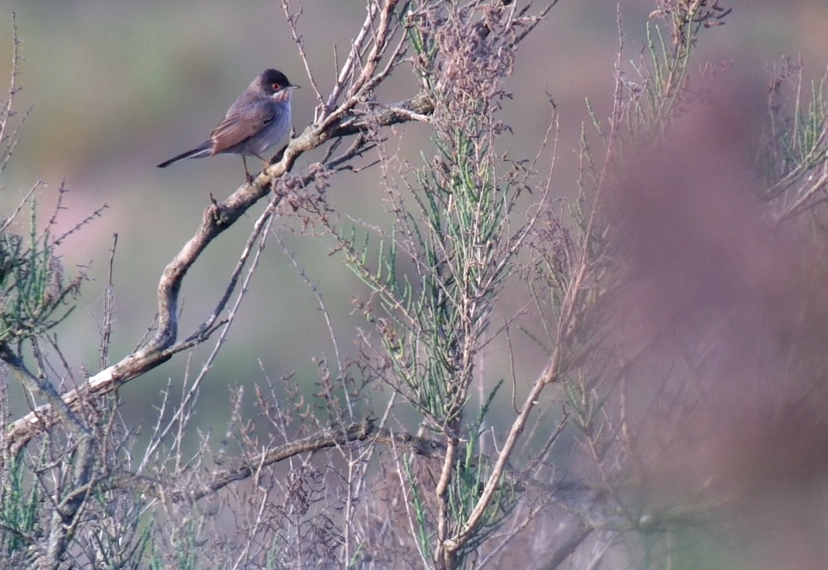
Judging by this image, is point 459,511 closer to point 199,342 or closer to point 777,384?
point 199,342

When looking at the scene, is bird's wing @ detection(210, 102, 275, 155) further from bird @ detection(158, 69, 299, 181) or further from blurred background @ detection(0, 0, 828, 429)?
blurred background @ detection(0, 0, 828, 429)

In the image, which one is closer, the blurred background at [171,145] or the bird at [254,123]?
the bird at [254,123]

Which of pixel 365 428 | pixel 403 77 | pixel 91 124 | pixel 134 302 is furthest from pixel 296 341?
pixel 365 428

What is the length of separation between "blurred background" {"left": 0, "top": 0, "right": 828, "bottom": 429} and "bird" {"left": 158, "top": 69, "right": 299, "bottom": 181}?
14.9 feet

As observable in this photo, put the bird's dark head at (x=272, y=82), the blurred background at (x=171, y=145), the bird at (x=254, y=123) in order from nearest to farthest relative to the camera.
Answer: the bird at (x=254, y=123)
the bird's dark head at (x=272, y=82)
the blurred background at (x=171, y=145)

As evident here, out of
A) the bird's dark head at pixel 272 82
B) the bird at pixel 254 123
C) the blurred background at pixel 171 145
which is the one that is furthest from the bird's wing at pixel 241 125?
the blurred background at pixel 171 145

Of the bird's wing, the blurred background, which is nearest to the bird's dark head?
the bird's wing

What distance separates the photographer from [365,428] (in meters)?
3.80

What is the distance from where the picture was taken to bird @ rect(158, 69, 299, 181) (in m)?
6.41

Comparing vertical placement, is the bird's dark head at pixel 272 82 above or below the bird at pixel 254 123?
above

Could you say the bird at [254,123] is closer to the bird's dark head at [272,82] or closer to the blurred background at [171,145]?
the bird's dark head at [272,82]

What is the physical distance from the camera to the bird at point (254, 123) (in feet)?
21.0

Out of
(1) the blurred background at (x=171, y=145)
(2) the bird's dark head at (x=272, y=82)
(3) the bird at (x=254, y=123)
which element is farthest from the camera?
(1) the blurred background at (x=171, y=145)

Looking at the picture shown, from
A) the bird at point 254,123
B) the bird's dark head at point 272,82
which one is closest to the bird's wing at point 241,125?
the bird at point 254,123
